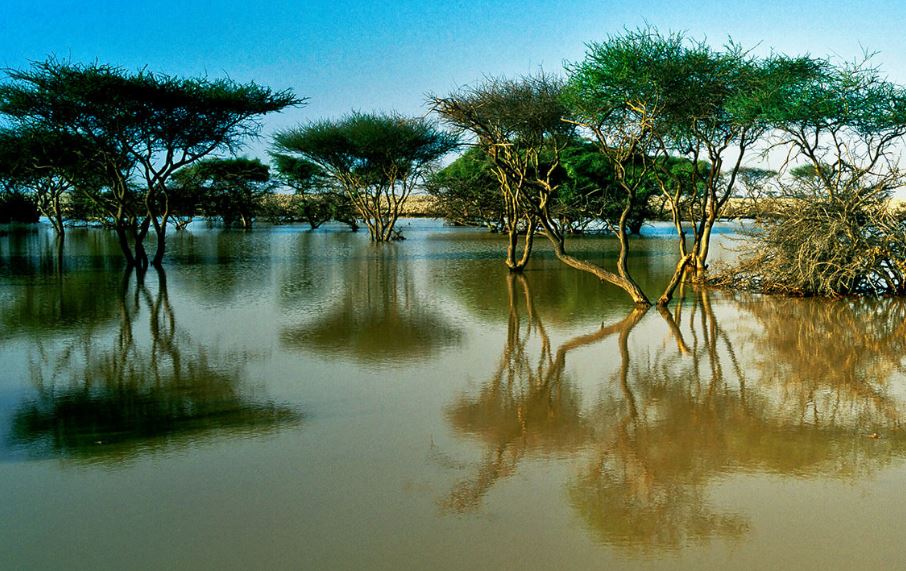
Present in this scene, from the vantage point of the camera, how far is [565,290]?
16172 mm

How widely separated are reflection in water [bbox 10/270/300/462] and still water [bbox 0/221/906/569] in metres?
0.03

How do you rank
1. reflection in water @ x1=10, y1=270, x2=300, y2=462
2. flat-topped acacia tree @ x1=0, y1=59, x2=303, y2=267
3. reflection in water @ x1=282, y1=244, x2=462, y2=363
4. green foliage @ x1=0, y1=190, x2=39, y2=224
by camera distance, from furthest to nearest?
1. green foliage @ x1=0, y1=190, x2=39, y2=224
2. flat-topped acacia tree @ x1=0, y1=59, x2=303, y2=267
3. reflection in water @ x1=282, y1=244, x2=462, y2=363
4. reflection in water @ x1=10, y1=270, x2=300, y2=462

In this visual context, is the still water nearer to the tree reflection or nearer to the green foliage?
the tree reflection

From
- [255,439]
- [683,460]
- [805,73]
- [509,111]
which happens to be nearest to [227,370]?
[255,439]

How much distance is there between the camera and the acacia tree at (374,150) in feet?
119

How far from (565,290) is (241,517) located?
12.4m

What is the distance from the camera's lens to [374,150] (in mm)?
36969

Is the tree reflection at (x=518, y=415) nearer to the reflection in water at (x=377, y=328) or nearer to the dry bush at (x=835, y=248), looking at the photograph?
the reflection in water at (x=377, y=328)

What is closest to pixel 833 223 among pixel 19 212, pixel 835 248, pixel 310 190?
pixel 835 248

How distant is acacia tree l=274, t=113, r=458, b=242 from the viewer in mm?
36375

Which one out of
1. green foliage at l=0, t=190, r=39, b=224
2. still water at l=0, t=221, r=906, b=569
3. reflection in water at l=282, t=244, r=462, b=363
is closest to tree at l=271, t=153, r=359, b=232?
green foliage at l=0, t=190, r=39, b=224

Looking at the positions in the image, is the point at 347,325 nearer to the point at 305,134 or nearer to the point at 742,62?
the point at 742,62

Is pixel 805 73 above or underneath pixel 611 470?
above

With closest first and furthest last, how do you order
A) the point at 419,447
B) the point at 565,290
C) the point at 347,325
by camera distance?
the point at 419,447 → the point at 347,325 → the point at 565,290
